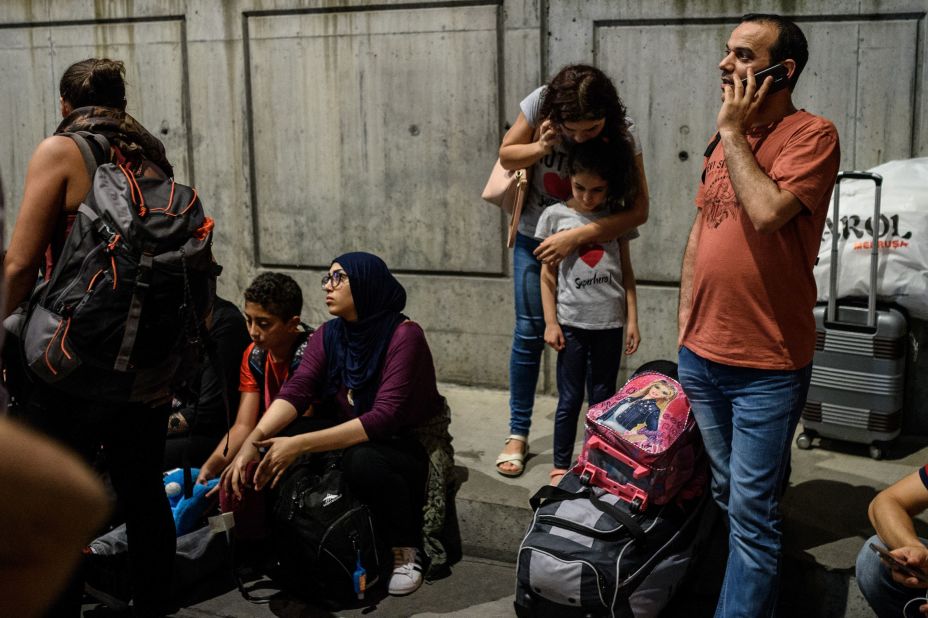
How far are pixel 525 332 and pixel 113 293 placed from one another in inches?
68.5

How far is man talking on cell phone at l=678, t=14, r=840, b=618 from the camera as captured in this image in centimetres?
281

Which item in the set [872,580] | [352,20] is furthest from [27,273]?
[352,20]

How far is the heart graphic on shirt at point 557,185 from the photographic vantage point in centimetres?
399

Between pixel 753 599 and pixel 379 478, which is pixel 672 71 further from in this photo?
pixel 753 599

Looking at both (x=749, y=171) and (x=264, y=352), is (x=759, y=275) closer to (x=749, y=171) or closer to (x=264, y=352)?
(x=749, y=171)

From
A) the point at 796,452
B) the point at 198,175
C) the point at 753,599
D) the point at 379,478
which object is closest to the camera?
the point at 753,599

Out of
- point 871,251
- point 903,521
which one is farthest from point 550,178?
point 903,521

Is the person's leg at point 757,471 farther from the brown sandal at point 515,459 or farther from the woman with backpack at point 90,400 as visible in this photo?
the woman with backpack at point 90,400

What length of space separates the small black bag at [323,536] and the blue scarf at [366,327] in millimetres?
335

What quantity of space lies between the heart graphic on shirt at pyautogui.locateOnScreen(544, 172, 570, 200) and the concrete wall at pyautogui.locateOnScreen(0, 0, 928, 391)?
43.8 inches

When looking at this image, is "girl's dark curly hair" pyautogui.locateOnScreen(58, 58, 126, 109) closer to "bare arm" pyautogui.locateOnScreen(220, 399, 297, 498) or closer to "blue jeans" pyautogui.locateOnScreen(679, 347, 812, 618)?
"bare arm" pyautogui.locateOnScreen(220, 399, 297, 498)

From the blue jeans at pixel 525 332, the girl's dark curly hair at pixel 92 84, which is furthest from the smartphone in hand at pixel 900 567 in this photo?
the girl's dark curly hair at pixel 92 84

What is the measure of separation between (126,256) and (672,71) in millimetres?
2828

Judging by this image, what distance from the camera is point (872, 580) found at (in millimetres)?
3000
